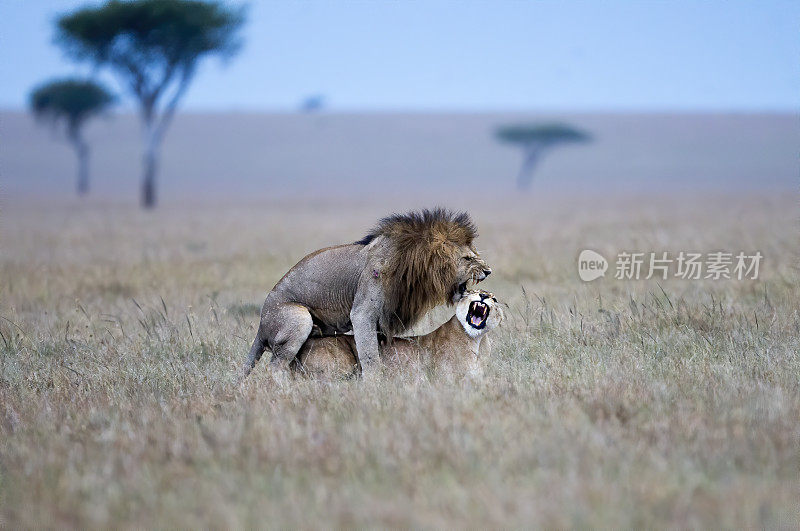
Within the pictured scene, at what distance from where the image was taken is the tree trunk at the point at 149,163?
39125mm

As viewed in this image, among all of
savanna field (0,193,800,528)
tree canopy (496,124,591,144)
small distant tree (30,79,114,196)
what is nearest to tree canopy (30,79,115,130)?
small distant tree (30,79,114,196)

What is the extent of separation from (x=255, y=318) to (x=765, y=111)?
132480 millimetres

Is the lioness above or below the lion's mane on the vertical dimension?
below

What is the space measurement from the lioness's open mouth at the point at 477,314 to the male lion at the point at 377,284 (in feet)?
0.86

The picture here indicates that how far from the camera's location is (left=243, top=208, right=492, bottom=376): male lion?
7.19 metres

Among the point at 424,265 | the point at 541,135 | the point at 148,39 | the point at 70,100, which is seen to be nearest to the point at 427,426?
the point at 424,265

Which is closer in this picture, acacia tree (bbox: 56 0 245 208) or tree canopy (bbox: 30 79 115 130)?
acacia tree (bbox: 56 0 245 208)

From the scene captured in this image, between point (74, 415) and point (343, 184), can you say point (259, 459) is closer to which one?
point (74, 415)

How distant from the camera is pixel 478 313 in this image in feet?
23.4

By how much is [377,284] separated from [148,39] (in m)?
34.1

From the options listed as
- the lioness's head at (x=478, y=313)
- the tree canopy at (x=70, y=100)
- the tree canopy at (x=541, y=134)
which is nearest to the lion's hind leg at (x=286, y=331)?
the lioness's head at (x=478, y=313)

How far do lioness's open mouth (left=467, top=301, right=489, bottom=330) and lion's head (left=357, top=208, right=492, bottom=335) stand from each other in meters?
0.27

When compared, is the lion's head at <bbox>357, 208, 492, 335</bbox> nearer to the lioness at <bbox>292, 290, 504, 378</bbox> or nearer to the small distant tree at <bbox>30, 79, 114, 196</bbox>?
the lioness at <bbox>292, 290, 504, 378</bbox>

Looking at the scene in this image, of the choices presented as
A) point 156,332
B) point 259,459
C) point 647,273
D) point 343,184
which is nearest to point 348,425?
point 259,459
